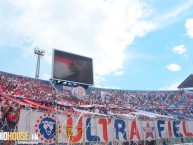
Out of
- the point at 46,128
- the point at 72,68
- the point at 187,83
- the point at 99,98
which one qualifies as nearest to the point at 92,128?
the point at 46,128

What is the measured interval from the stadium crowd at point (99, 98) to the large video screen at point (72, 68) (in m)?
2.85

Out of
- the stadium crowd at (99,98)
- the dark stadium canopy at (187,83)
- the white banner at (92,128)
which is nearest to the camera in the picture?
the white banner at (92,128)

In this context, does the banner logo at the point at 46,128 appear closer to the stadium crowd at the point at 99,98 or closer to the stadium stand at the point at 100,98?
the stadium crowd at the point at 99,98

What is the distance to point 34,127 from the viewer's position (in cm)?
986

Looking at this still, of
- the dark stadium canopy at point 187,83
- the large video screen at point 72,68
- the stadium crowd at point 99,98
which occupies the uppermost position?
the dark stadium canopy at point 187,83

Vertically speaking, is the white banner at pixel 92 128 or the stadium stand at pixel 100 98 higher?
the stadium stand at pixel 100 98

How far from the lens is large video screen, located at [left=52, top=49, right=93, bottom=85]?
36.1m

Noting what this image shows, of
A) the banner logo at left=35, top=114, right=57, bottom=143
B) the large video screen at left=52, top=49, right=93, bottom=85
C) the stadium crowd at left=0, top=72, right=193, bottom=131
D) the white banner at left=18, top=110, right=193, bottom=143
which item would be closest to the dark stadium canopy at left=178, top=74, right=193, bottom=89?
the stadium crowd at left=0, top=72, right=193, bottom=131

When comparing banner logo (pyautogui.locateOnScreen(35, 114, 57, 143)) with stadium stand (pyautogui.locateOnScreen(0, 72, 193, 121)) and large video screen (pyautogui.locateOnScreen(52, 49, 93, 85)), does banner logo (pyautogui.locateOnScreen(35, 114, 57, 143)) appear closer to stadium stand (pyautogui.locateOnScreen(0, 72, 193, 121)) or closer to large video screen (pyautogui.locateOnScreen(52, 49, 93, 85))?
stadium stand (pyautogui.locateOnScreen(0, 72, 193, 121))

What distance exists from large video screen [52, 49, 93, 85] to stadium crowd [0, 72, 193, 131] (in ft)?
9.34

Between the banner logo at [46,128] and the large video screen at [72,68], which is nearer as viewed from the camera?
the banner logo at [46,128]

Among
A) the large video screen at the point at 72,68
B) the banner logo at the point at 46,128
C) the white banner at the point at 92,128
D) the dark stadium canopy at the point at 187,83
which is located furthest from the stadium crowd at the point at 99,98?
the banner logo at the point at 46,128

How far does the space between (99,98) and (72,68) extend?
9.24 metres

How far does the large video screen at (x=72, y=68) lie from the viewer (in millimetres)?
36094
